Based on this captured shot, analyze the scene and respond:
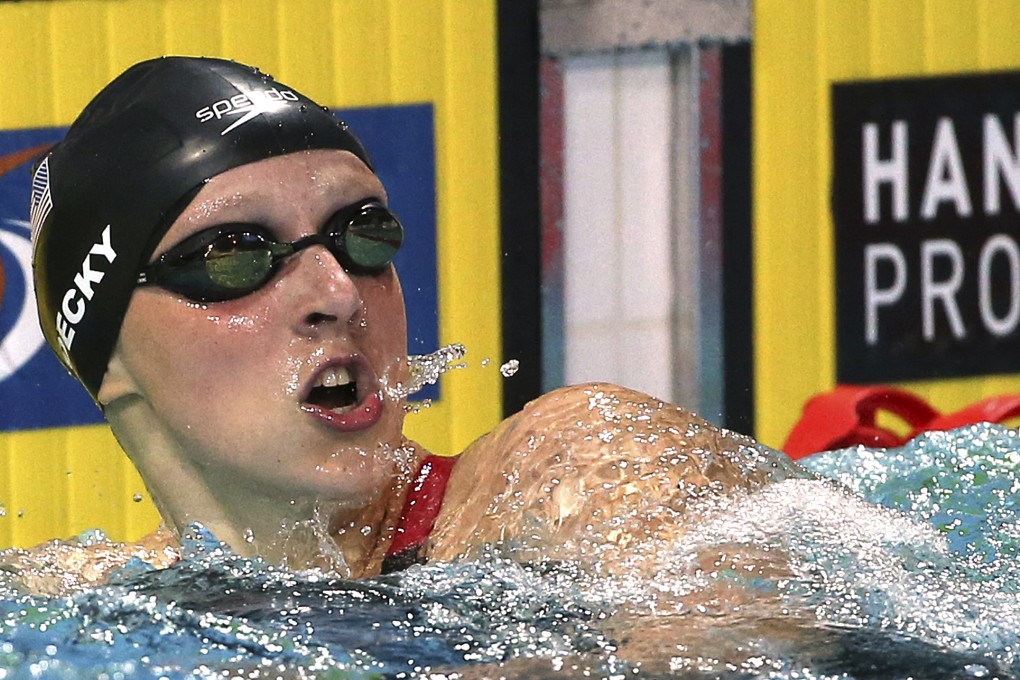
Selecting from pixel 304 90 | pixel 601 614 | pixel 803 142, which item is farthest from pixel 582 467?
pixel 803 142

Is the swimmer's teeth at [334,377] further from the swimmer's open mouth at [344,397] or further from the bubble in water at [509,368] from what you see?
the bubble in water at [509,368]

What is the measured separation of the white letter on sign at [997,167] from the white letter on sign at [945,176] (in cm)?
5

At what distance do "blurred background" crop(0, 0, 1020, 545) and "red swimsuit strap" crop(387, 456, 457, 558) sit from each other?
1.89 metres

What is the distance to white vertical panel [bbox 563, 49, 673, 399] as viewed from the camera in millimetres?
4258

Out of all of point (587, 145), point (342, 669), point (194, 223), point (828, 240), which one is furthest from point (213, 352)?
point (828, 240)

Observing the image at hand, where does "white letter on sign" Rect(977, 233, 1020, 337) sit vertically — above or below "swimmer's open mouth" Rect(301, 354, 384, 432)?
below

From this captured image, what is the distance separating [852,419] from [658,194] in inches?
38.7

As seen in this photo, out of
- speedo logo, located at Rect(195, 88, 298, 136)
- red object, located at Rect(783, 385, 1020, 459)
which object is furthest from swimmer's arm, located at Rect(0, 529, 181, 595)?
red object, located at Rect(783, 385, 1020, 459)

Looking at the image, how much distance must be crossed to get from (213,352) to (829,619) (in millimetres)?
728

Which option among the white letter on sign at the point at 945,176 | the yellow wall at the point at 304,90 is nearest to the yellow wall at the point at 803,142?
the white letter on sign at the point at 945,176

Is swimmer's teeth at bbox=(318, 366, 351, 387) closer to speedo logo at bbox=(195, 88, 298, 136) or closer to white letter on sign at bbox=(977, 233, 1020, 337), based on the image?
speedo logo at bbox=(195, 88, 298, 136)

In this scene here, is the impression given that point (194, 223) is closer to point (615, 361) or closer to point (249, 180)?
point (249, 180)

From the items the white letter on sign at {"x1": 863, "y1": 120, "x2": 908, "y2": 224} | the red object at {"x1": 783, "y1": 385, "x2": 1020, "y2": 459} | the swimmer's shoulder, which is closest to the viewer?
the swimmer's shoulder

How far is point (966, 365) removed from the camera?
4.48m
